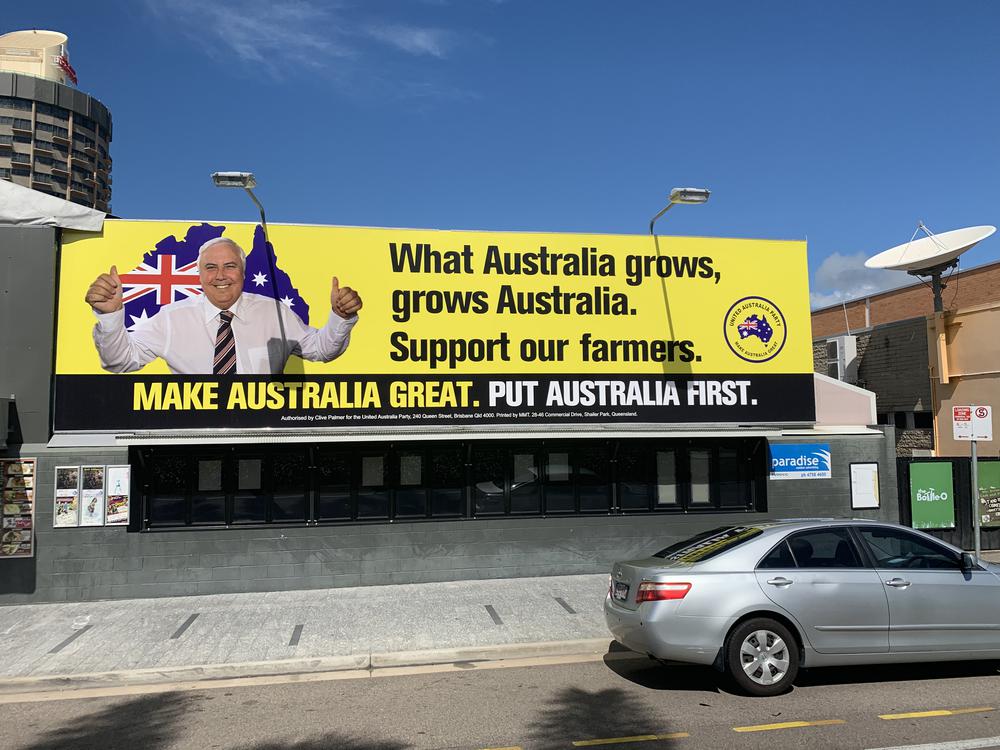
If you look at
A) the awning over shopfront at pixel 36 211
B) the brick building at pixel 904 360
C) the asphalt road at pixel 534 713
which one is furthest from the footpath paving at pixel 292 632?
the brick building at pixel 904 360

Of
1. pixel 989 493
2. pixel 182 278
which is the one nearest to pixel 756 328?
pixel 989 493

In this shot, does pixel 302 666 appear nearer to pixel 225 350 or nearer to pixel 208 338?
pixel 225 350

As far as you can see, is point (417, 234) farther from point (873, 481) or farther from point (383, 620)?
point (873, 481)

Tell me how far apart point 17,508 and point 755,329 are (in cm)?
1189

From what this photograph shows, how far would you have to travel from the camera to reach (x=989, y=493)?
14.2 meters

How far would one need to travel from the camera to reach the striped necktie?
456 inches

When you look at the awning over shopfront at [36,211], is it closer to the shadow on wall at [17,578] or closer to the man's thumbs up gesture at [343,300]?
the man's thumbs up gesture at [343,300]

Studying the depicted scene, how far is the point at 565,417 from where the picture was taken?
12383 millimetres

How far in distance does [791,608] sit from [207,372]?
344 inches

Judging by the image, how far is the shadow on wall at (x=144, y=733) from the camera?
592 centimetres

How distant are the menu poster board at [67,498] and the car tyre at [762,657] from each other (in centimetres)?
932

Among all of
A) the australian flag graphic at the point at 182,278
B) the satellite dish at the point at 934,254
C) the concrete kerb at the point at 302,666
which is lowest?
the concrete kerb at the point at 302,666

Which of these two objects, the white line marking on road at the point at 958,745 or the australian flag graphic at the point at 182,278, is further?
the australian flag graphic at the point at 182,278

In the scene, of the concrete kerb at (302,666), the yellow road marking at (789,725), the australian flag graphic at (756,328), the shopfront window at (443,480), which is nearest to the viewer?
the yellow road marking at (789,725)
